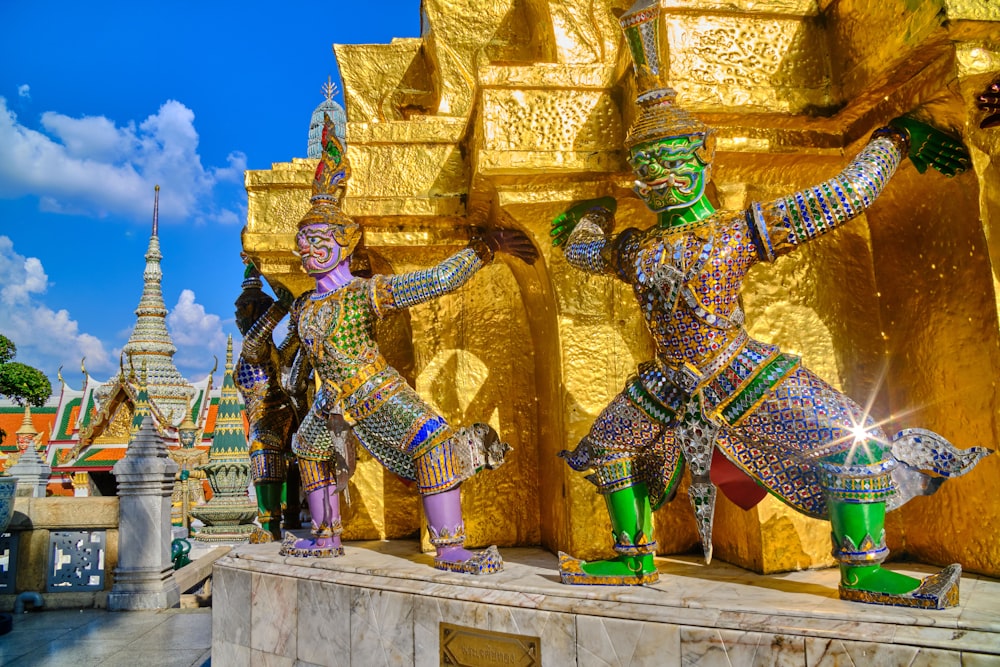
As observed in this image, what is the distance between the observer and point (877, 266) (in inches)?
147

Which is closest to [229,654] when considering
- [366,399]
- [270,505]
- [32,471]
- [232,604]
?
[232,604]

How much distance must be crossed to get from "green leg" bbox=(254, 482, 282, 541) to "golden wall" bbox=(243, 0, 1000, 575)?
0.68 m

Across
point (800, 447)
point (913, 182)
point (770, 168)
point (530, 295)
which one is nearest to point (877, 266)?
point (913, 182)

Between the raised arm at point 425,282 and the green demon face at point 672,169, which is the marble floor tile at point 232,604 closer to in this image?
the raised arm at point 425,282

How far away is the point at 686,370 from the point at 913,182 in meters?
1.50

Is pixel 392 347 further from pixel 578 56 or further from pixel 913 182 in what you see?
pixel 913 182

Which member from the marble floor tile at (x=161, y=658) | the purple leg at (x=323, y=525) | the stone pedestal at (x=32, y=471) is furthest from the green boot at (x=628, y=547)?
the stone pedestal at (x=32, y=471)

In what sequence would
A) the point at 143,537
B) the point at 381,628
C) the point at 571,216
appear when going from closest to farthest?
1. the point at 381,628
2. the point at 571,216
3. the point at 143,537

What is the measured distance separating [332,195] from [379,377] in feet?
3.74

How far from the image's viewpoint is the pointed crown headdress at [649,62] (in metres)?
3.01

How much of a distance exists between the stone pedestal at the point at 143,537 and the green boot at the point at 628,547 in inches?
198

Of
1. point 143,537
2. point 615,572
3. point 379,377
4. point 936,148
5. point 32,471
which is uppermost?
point 936,148

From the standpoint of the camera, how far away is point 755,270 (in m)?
3.67

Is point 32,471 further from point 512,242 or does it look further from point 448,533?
point 512,242
